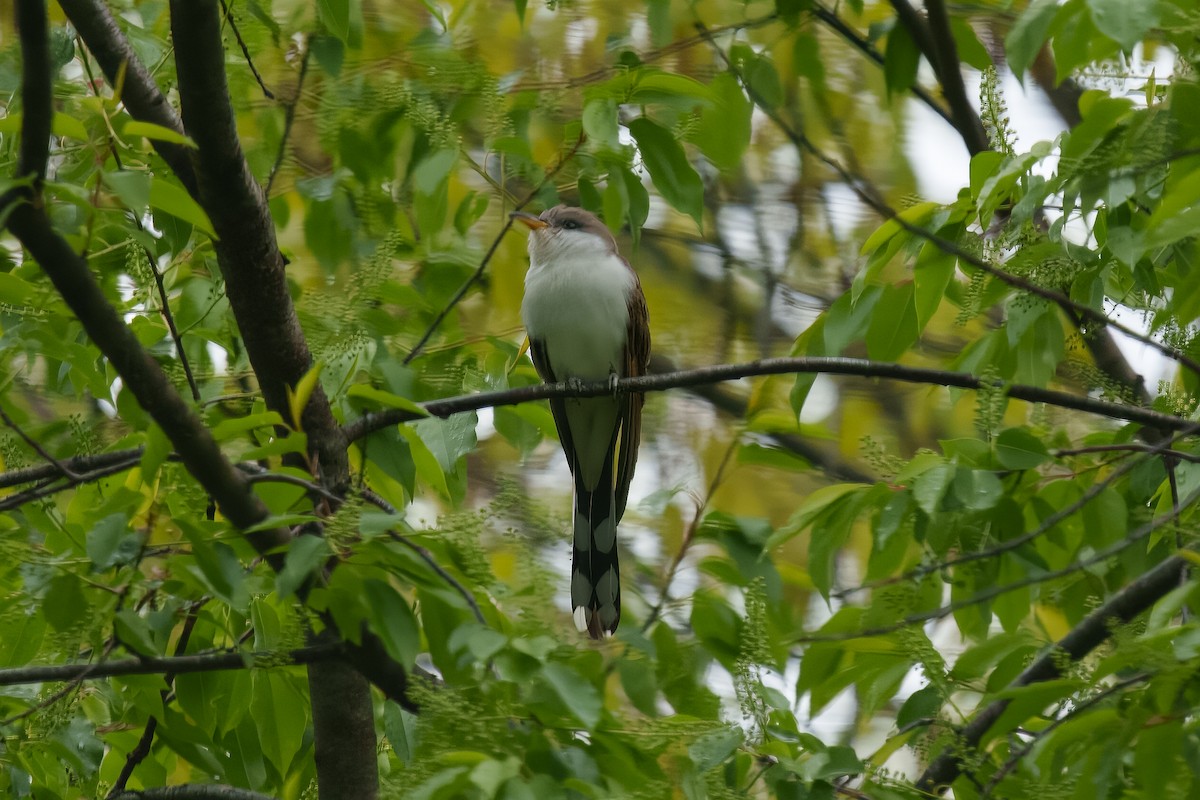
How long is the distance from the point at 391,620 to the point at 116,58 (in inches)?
68.7

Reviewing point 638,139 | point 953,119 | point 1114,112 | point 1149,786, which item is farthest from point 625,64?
point 1149,786

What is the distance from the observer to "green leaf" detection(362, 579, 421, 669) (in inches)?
108

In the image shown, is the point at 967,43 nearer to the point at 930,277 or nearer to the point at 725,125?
the point at 725,125

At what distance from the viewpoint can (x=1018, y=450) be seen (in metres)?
3.44

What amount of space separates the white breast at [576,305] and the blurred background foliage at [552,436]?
1.32 ft

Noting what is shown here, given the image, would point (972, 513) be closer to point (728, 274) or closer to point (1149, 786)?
point (1149, 786)

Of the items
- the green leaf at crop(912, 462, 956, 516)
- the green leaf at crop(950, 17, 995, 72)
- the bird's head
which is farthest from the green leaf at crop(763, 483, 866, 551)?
the bird's head

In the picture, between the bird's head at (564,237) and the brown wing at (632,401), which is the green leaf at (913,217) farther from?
the bird's head at (564,237)

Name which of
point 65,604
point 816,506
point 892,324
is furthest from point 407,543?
point 892,324

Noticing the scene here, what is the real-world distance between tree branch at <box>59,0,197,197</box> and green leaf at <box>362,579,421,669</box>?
4.69 ft

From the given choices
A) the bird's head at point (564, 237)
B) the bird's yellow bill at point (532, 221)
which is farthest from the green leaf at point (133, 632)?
the bird's head at point (564, 237)

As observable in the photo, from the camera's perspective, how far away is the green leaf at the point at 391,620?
274 cm

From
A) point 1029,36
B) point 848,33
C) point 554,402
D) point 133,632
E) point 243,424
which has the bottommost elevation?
point 554,402

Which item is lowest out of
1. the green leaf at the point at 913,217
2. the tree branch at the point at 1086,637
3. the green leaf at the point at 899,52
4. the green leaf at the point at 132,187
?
the tree branch at the point at 1086,637
